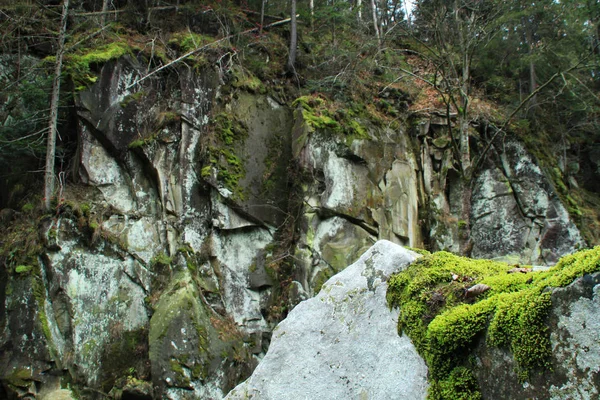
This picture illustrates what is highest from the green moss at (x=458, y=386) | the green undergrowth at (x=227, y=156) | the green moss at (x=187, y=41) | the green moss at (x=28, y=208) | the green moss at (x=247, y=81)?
the green moss at (x=187, y=41)

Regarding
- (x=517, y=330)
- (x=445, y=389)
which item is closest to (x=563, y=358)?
(x=517, y=330)

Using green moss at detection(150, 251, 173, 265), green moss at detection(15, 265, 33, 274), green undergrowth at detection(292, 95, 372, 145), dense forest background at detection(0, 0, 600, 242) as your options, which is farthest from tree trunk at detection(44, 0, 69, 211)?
green undergrowth at detection(292, 95, 372, 145)

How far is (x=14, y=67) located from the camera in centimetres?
1316

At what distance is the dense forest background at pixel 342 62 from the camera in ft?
37.9

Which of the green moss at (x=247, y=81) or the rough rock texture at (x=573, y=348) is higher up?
the green moss at (x=247, y=81)

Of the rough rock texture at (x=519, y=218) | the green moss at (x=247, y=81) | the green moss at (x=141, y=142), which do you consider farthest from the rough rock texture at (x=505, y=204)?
the green moss at (x=141, y=142)

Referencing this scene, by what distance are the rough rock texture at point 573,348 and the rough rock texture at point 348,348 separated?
823 mm

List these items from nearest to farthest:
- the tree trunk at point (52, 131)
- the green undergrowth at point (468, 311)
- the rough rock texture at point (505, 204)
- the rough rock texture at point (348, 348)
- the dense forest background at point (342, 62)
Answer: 1. the green undergrowth at point (468, 311)
2. the rough rock texture at point (348, 348)
3. the tree trunk at point (52, 131)
4. the dense forest background at point (342, 62)
5. the rough rock texture at point (505, 204)

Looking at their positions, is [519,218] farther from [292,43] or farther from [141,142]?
[141,142]

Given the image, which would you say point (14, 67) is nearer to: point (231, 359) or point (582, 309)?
point (231, 359)

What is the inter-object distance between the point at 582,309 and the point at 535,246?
14.5 metres

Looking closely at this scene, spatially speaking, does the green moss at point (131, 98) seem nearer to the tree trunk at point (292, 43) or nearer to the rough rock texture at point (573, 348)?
the tree trunk at point (292, 43)

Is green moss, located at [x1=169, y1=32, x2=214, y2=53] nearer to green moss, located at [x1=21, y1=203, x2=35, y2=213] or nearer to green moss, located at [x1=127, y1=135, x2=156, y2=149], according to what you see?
green moss, located at [x1=127, y1=135, x2=156, y2=149]

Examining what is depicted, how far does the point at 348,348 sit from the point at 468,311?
3.50 ft
